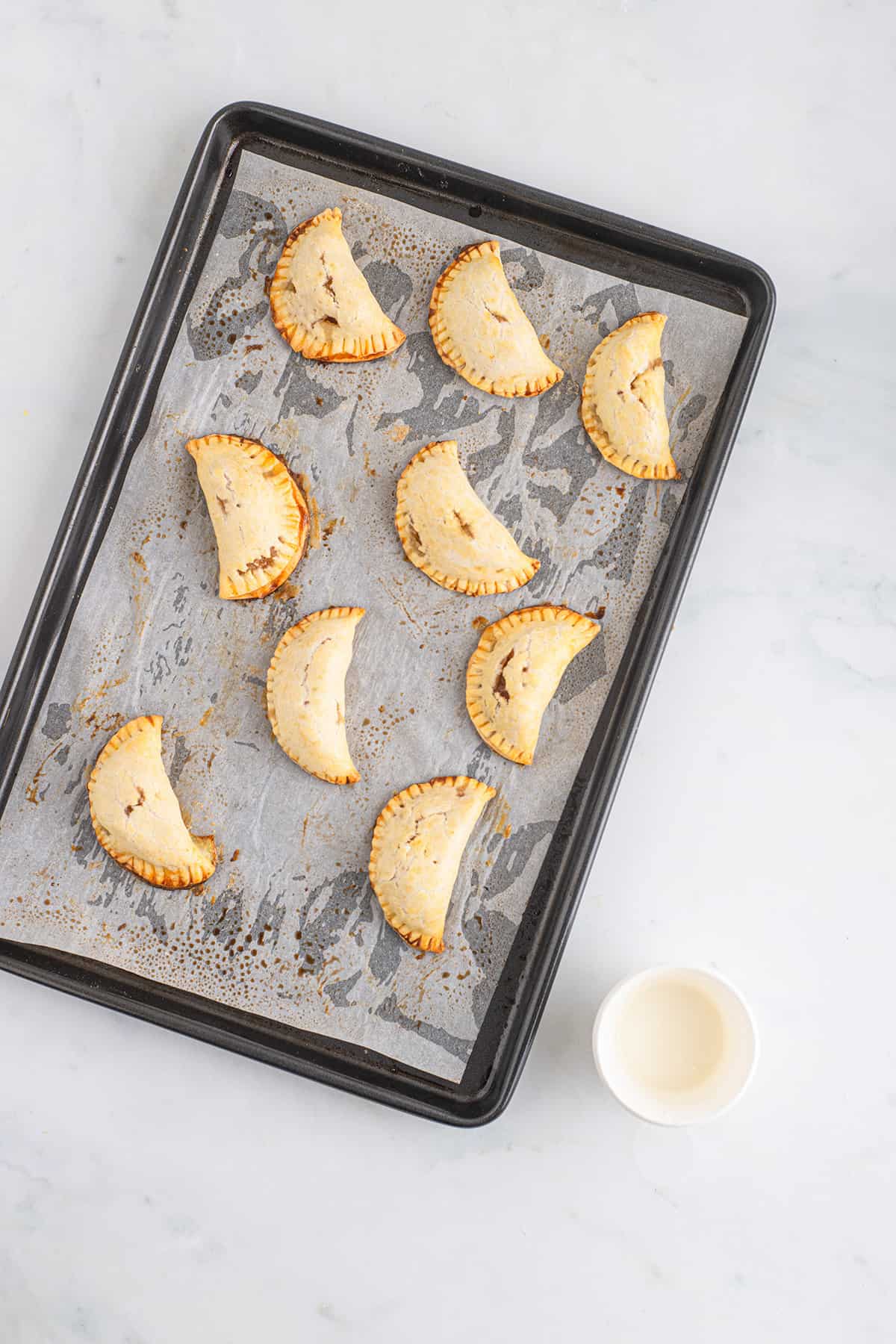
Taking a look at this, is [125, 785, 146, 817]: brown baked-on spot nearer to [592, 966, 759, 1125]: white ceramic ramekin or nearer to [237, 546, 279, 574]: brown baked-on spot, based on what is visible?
[237, 546, 279, 574]: brown baked-on spot

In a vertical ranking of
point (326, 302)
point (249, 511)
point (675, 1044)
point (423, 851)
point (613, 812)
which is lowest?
point (675, 1044)

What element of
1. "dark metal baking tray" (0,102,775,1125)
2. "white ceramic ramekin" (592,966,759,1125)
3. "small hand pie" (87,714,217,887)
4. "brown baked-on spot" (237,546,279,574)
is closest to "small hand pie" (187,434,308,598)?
"brown baked-on spot" (237,546,279,574)

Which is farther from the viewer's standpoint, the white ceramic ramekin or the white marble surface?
the white marble surface

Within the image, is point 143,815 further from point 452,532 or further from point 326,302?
point 326,302

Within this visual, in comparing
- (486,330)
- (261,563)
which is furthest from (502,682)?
(486,330)

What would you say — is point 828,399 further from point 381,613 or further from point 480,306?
point 381,613

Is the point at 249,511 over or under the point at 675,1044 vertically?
over

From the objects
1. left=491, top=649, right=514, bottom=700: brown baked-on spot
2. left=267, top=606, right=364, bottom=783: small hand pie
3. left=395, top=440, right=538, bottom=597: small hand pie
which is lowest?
left=267, top=606, right=364, bottom=783: small hand pie
